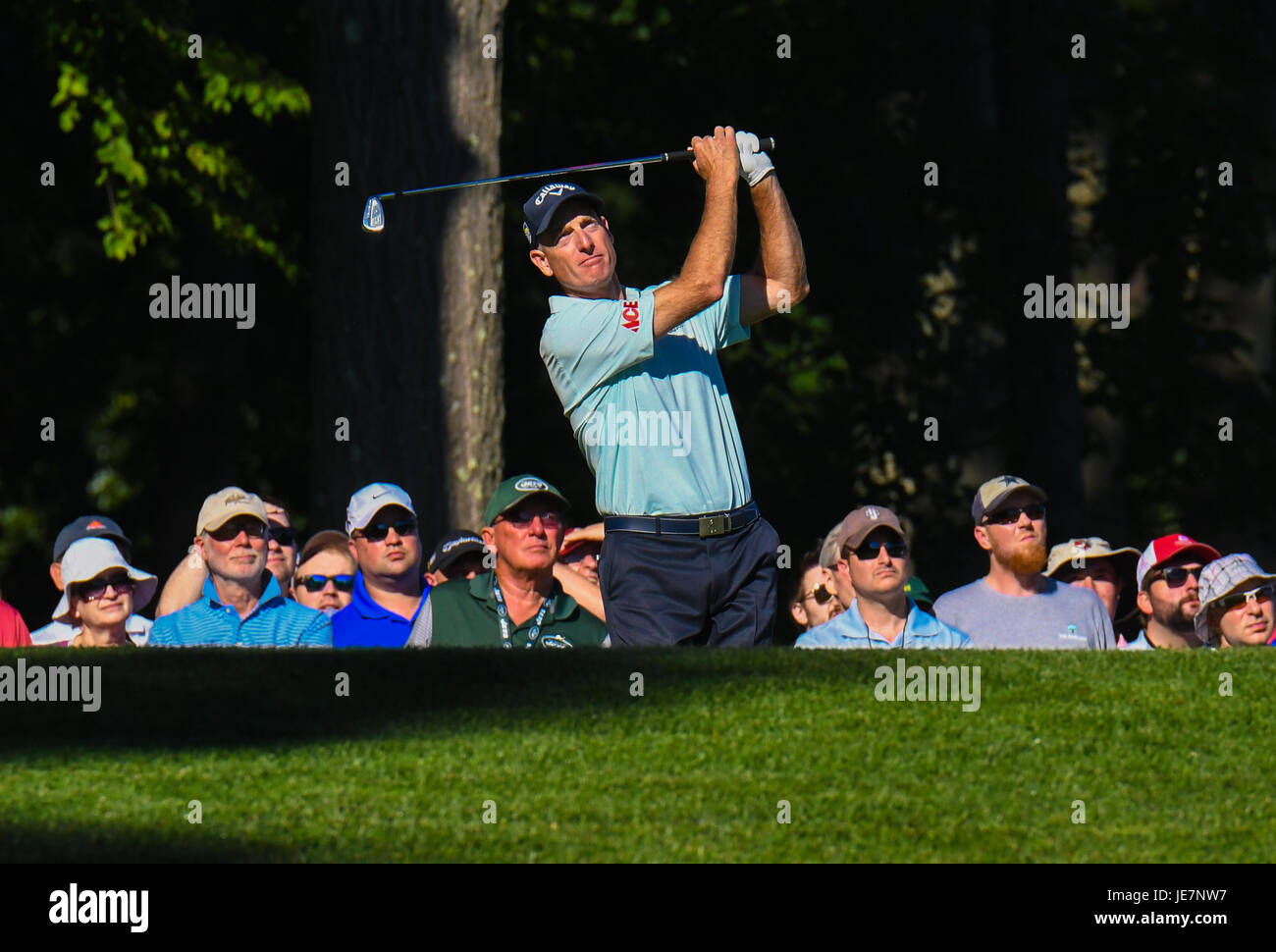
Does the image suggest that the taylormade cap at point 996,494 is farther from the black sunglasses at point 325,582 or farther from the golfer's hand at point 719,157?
the black sunglasses at point 325,582

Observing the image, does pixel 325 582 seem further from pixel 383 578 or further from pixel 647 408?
pixel 647 408

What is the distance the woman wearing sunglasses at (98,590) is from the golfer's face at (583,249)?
2.68m

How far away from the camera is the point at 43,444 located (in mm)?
16203

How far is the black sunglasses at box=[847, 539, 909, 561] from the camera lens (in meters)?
8.31

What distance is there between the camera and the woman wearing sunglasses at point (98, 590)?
8695mm

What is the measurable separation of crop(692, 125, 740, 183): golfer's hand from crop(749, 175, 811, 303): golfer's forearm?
4.5 inches

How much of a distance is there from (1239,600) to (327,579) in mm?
3668

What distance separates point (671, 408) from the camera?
6660mm

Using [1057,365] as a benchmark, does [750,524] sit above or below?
below

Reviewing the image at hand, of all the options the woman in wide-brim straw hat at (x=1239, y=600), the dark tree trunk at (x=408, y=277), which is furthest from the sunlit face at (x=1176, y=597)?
the dark tree trunk at (x=408, y=277)

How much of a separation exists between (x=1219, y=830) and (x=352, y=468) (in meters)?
6.09

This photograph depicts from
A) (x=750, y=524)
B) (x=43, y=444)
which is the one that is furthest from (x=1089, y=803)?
(x=43, y=444)

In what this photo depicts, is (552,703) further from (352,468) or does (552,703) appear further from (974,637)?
(352,468)

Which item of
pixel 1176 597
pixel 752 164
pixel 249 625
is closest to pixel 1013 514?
pixel 1176 597
